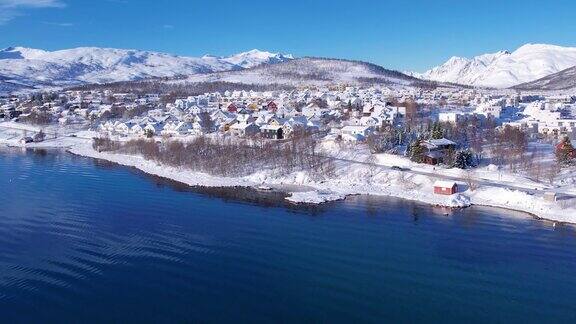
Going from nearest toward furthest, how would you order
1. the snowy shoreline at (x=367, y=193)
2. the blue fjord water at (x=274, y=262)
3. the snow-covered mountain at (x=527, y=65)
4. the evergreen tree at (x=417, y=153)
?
the blue fjord water at (x=274, y=262) → the snowy shoreline at (x=367, y=193) → the evergreen tree at (x=417, y=153) → the snow-covered mountain at (x=527, y=65)

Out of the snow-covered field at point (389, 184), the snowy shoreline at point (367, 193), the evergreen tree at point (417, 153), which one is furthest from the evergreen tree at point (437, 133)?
the snowy shoreline at point (367, 193)

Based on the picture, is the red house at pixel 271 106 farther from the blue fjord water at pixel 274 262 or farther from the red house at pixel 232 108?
the blue fjord water at pixel 274 262

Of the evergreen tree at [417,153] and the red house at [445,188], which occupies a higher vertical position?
the evergreen tree at [417,153]

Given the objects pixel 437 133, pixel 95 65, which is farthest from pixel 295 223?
pixel 95 65

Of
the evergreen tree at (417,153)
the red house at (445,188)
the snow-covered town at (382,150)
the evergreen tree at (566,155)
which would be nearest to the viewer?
the red house at (445,188)

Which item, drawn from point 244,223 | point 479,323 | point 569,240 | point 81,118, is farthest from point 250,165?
point 81,118

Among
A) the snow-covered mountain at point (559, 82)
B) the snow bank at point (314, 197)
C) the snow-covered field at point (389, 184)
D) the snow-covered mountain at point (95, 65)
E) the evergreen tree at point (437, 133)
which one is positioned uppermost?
the snow-covered mountain at point (95, 65)

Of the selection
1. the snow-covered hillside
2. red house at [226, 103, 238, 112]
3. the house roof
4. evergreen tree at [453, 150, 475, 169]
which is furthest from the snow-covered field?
the snow-covered hillside

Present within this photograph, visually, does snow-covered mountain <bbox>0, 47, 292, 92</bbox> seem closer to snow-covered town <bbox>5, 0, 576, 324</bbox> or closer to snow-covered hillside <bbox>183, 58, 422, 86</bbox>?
snow-covered hillside <bbox>183, 58, 422, 86</bbox>

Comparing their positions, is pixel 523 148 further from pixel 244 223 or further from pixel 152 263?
pixel 152 263
